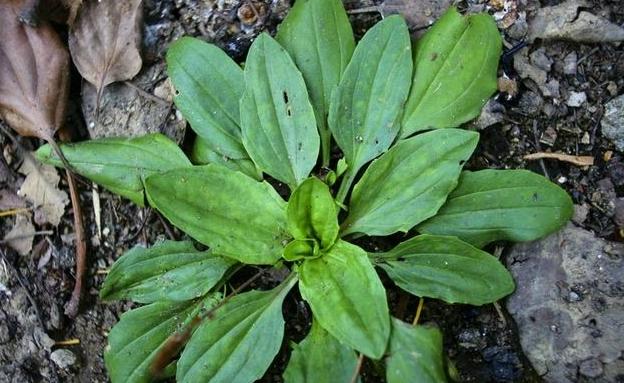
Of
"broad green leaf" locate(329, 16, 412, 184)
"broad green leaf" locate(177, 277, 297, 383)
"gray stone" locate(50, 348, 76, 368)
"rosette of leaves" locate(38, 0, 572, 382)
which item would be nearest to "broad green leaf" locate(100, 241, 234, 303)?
"rosette of leaves" locate(38, 0, 572, 382)

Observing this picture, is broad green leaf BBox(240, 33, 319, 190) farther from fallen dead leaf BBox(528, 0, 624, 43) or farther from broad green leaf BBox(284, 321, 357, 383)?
fallen dead leaf BBox(528, 0, 624, 43)

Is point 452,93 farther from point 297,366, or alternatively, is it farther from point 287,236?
point 297,366

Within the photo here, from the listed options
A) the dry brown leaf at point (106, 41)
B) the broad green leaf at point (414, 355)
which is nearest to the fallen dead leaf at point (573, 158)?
the broad green leaf at point (414, 355)

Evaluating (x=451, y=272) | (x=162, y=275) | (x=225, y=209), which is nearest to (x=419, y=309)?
(x=451, y=272)

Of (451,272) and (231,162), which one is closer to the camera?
(451,272)

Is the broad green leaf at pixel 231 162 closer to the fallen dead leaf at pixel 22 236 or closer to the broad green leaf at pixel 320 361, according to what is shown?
the broad green leaf at pixel 320 361

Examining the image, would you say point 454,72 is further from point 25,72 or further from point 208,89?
point 25,72

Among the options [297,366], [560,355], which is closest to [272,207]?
[297,366]
